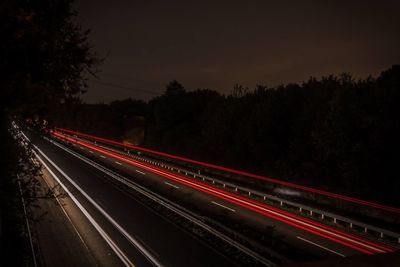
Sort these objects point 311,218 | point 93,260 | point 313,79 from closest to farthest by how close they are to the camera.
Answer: point 93,260
point 311,218
point 313,79

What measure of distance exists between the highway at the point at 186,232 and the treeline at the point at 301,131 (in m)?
6.32

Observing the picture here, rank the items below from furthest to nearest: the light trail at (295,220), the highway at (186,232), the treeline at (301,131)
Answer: the treeline at (301,131)
the light trail at (295,220)
the highway at (186,232)

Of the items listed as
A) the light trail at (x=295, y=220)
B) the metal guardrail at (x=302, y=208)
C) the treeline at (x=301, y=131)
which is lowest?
the light trail at (x=295, y=220)

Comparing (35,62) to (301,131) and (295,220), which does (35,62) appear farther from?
(301,131)

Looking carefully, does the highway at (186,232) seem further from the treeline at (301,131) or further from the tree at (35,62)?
the treeline at (301,131)

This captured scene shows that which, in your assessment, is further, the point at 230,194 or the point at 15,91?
the point at 230,194

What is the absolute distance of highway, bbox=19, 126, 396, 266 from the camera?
665 inches

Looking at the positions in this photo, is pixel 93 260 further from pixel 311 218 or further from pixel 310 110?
pixel 310 110

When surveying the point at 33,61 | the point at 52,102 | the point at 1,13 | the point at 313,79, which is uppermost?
the point at 313,79

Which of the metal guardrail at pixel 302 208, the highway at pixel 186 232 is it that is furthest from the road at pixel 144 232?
the metal guardrail at pixel 302 208

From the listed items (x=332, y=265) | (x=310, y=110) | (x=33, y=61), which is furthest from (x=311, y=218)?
(x=310, y=110)

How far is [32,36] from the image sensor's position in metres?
8.39

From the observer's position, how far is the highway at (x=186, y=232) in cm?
1689

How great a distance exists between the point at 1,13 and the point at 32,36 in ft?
3.83
